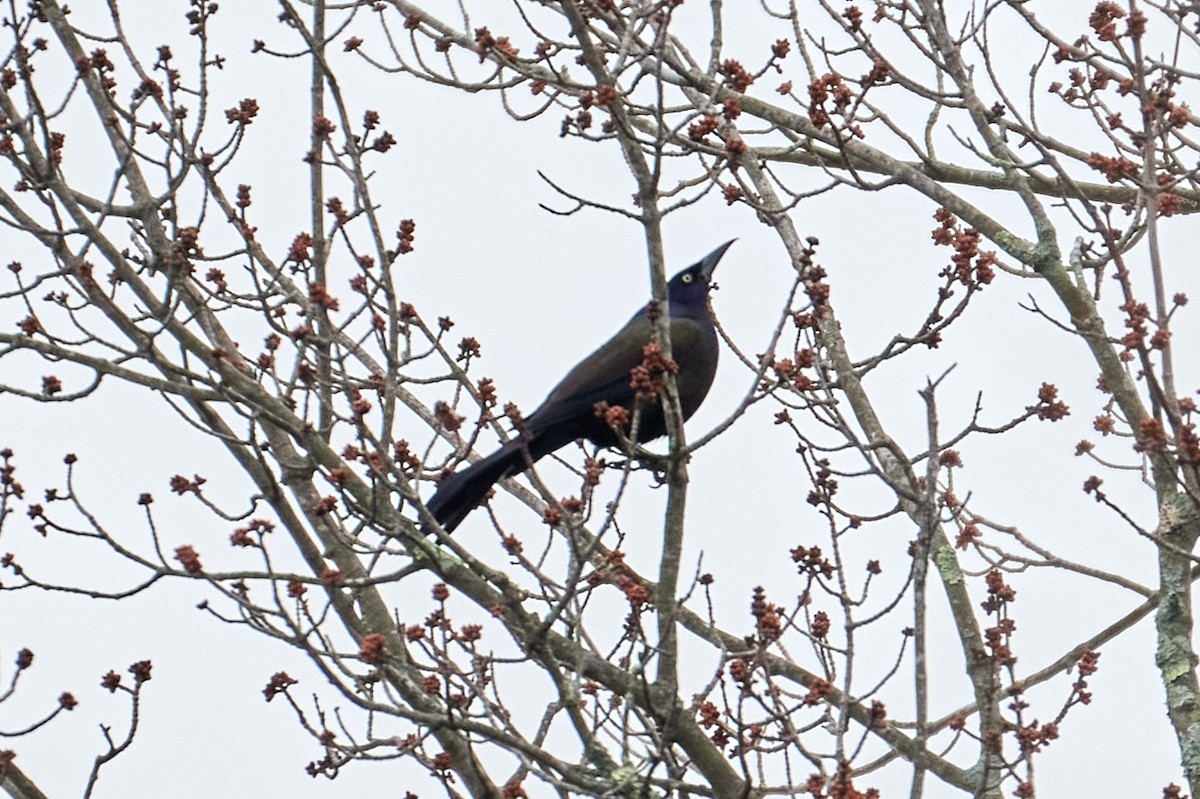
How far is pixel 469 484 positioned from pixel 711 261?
6.93 ft

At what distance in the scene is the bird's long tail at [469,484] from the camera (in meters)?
5.96

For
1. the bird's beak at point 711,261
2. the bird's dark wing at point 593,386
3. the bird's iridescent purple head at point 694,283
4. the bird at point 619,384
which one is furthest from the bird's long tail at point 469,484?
the bird's beak at point 711,261

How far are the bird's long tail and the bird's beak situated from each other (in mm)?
1861

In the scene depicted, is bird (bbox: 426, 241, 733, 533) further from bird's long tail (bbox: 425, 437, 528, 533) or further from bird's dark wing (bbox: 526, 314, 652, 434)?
bird's long tail (bbox: 425, 437, 528, 533)

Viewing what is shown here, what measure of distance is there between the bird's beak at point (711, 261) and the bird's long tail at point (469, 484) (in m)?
1.86

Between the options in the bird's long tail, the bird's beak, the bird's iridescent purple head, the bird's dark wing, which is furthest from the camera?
the bird's beak

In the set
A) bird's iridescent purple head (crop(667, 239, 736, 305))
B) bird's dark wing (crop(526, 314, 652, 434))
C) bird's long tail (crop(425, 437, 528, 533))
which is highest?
bird's iridescent purple head (crop(667, 239, 736, 305))

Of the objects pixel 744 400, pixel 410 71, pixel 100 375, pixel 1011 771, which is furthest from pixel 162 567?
pixel 410 71

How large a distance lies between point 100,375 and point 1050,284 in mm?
3283

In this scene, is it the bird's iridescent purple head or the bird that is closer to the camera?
the bird

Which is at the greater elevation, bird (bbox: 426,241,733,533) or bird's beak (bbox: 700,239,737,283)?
bird's beak (bbox: 700,239,737,283)

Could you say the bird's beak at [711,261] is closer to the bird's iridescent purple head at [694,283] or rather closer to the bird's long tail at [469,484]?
the bird's iridescent purple head at [694,283]

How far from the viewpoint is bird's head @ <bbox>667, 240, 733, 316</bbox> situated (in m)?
7.48

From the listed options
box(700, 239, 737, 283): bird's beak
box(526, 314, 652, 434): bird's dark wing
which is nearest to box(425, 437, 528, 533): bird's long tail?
box(526, 314, 652, 434): bird's dark wing
